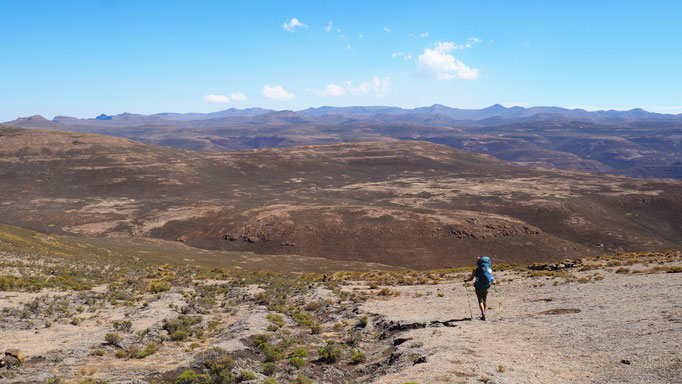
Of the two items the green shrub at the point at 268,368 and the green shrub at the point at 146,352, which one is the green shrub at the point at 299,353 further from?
the green shrub at the point at 146,352

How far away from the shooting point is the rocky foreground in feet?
38.6

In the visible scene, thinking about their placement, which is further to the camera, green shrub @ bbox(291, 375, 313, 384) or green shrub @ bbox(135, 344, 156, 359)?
green shrub @ bbox(135, 344, 156, 359)

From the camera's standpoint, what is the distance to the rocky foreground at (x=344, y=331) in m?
11.8

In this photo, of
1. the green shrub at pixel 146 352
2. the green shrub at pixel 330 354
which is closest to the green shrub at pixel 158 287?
the green shrub at pixel 146 352

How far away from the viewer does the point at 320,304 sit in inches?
947

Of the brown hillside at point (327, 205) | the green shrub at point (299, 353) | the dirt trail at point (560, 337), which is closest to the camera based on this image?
the dirt trail at point (560, 337)

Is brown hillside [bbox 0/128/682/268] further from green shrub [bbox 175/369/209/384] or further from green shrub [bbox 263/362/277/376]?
green shrub [bbox 175/369/209/384]

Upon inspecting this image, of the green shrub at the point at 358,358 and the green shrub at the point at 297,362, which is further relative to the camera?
the green shrub at the point at 358,358

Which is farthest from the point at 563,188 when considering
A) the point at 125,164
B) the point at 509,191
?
the point at 125,164

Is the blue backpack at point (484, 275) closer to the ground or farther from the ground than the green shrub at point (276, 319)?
farther from the ground

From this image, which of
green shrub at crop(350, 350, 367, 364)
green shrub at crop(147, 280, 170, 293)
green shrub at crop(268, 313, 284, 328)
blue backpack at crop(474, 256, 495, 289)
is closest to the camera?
green shrub at crop(350, 350, 367, 364)

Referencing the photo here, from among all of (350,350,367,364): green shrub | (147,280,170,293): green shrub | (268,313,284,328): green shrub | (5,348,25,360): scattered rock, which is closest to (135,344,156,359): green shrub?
(5,348,25,360): scattered rock

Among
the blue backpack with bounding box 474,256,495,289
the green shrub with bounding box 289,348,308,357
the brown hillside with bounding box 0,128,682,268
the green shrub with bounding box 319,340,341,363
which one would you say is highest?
the blue backpack with bounding box 474,256,495,289

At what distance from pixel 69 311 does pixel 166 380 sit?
12.8 m
